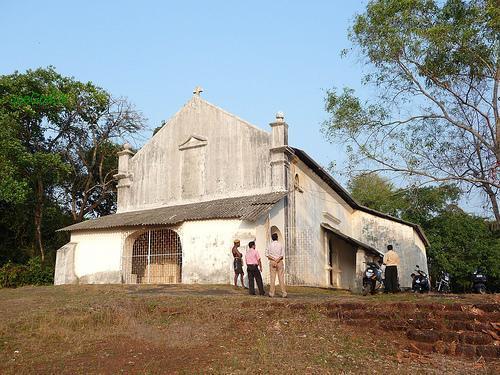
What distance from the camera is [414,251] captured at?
24.7m

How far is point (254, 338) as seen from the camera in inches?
340

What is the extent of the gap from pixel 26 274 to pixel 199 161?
9.71m

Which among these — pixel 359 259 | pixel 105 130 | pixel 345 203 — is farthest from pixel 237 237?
pixel 105 130

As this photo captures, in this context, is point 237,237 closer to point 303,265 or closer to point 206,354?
point 303,265

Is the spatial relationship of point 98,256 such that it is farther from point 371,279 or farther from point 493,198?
point 493,198

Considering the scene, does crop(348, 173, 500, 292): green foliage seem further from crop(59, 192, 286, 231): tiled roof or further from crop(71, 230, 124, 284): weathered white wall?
crop(71, 230, 124, 284): weathered white wall

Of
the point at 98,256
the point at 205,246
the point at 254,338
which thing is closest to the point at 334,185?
the point at 205,246

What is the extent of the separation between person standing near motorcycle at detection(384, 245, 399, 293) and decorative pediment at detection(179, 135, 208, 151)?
9.33 metres

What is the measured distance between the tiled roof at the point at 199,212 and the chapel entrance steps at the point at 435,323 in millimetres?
7325

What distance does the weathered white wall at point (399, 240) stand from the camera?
953 inches

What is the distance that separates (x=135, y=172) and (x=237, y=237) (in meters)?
7.73

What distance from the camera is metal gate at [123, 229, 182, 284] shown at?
19.9m

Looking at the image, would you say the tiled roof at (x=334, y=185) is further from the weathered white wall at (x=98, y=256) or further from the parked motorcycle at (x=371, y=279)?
the weathered white wall at (x=98, y=256)

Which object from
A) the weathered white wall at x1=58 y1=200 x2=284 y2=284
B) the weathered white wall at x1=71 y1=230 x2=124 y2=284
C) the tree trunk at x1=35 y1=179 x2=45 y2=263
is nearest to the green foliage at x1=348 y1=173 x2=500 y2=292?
the weathered white wall at x1=58 y1=200 x2=284 y2=284
